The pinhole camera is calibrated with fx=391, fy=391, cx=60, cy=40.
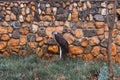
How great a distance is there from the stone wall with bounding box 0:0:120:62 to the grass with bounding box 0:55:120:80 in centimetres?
64

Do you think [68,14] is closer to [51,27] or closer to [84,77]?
[51,27]

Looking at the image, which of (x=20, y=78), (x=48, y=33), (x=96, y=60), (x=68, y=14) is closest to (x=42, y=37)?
(x=48, y=33)

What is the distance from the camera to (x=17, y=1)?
11273mm

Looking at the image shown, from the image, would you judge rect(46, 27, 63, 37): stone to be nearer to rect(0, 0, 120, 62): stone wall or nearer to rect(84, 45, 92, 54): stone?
rect(0, 0, 120, 62): stone wall

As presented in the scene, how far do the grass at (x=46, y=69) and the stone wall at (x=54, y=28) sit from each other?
64cm

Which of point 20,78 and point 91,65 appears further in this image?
point 91,65

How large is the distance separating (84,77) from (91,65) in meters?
0.81

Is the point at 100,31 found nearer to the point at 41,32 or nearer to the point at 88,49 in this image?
the point at 88,49

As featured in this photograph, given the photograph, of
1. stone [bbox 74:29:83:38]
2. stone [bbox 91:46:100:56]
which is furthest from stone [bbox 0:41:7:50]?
stone [bbox 91:46:100:56]

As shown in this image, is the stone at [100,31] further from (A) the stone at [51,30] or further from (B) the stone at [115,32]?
(A) the stone at [51,30]

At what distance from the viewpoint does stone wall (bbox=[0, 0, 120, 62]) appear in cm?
1098

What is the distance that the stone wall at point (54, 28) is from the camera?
36.0ft

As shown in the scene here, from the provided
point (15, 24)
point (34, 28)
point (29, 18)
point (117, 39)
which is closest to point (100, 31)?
point (117, 39)

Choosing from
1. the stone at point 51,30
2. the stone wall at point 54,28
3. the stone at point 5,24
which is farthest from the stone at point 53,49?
the stone at point 5,24
